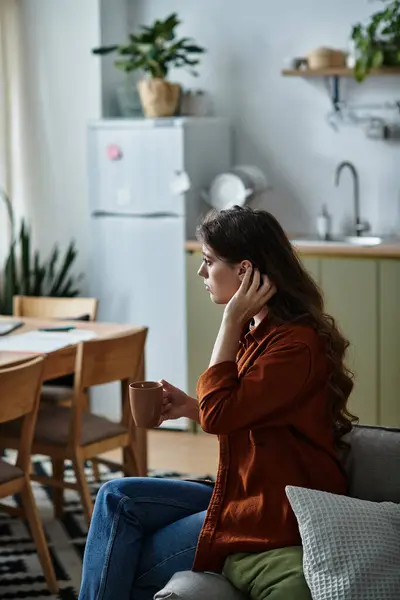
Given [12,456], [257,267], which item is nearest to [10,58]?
[12,456]

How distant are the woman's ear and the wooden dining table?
130 centimetres

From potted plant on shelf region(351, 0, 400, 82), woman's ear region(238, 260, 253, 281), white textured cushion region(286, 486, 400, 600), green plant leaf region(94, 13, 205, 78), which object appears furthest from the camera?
green plant leaf region(94, 13, 205, 78)

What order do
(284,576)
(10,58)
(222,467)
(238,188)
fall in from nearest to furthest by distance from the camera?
1. (284,576)
2. (222,467)
3. (238,188)
4. (10,58)

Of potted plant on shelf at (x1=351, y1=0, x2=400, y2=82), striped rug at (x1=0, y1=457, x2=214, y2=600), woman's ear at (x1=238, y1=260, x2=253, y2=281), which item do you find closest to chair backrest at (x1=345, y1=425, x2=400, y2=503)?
woman's ear at (x1=238, y1=260, x2=253, y2=281)

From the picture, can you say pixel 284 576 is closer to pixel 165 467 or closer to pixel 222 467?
pixel 222 467

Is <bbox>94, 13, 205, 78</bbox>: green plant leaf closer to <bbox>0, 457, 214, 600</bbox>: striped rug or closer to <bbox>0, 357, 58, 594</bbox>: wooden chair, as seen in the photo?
<bbox>0, 457, 214, 600</bbox>: striped rug

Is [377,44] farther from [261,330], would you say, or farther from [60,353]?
[261,330]

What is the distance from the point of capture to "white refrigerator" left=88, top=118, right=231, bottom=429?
5352mm

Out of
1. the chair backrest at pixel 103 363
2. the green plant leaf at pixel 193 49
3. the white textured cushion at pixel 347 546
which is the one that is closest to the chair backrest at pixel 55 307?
the chair backrest at pixel 103 363

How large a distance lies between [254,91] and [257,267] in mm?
3441

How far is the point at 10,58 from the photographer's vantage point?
5.85 m

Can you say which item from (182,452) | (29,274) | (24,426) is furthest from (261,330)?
(29,274)

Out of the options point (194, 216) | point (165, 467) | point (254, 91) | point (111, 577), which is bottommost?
point (165, 467)

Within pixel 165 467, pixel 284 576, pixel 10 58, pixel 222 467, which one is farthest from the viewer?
pixel 10 58
